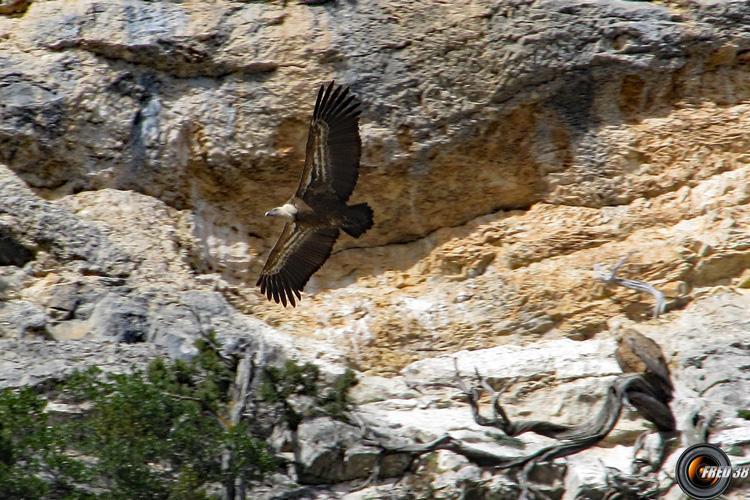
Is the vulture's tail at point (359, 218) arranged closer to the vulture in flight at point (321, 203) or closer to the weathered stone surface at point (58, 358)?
the vulture in flight at point (321, 203)

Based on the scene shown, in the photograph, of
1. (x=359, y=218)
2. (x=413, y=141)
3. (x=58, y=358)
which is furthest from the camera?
(x=413, y=141)

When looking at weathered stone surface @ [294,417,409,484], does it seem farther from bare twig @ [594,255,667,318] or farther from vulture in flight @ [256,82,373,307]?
bare twig @ [594,255,667,318]

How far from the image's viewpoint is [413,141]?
40.5ft

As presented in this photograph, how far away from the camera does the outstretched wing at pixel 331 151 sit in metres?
11.1

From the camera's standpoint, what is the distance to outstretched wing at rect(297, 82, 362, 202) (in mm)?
11055

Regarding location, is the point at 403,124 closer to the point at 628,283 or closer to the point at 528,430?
the point at 628,283

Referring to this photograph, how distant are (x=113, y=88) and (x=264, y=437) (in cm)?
380

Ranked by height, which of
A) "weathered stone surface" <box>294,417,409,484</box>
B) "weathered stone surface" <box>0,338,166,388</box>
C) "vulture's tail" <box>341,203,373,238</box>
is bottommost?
"weathered stone surface" <box>294,417,409,484</box>

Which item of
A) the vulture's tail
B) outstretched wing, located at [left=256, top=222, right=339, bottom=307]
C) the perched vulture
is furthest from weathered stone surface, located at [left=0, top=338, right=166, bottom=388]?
the perched vulture

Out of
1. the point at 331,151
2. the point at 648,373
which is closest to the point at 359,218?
the point at 331,151

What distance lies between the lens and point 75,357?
10289 millimetres

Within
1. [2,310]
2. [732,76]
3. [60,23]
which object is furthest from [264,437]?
[732,76]

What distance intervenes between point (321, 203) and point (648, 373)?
297cm

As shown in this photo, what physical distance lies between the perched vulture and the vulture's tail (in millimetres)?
2204
